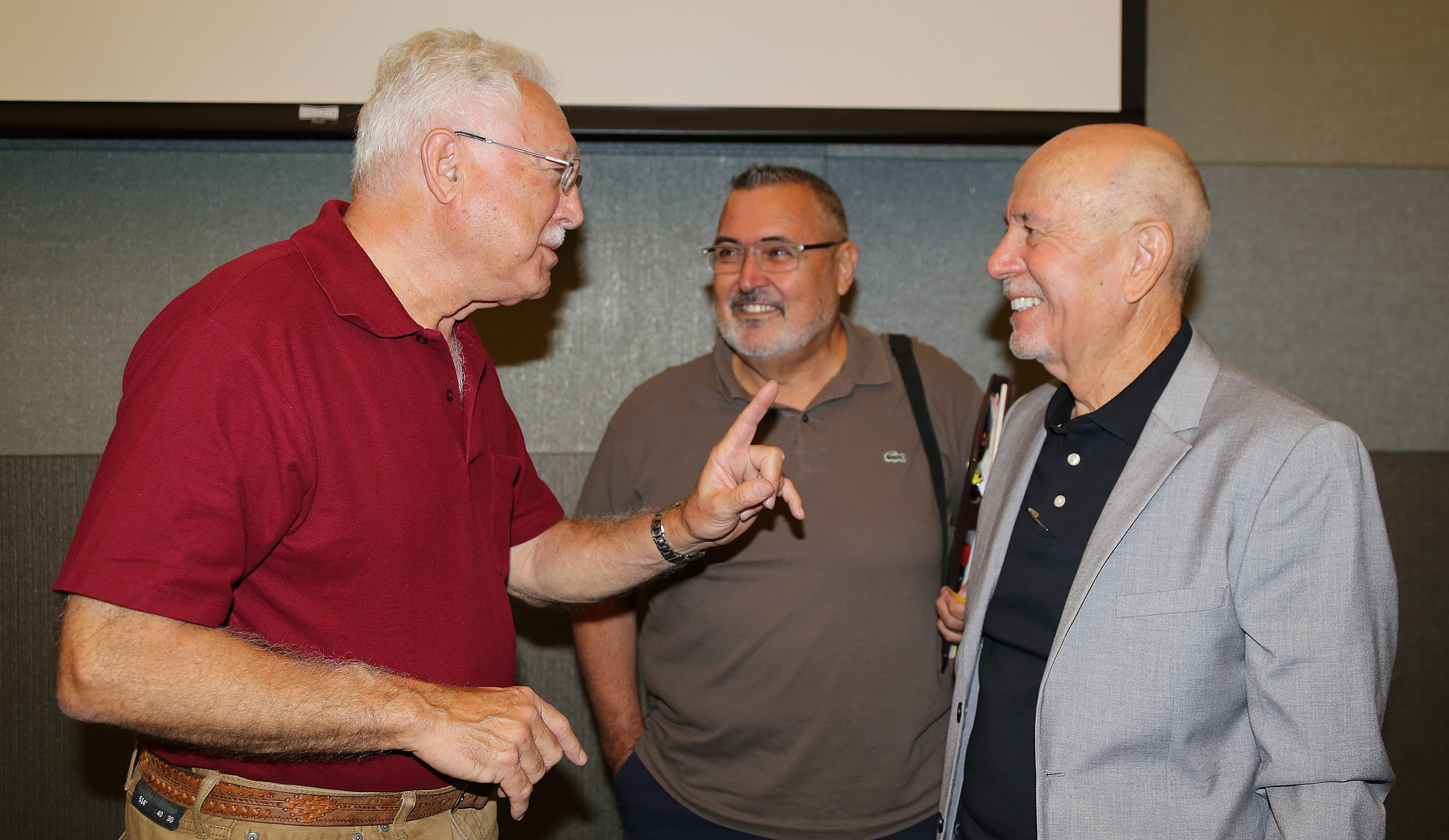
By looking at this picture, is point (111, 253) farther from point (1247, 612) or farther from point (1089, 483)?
point (1247, 612)

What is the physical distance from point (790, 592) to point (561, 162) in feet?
3.36

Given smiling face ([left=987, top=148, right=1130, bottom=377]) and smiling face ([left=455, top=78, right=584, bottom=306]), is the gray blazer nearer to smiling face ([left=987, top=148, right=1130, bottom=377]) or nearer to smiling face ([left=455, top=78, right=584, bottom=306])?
smiling face ([left=987, top=148, right=1130, bottom=377])

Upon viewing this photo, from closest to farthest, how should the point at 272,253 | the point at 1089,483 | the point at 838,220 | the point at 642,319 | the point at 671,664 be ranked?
the point at 272,253 → the point at 1089,483 → the point at 671,664 → the point at 838,220 → the point at 642,319

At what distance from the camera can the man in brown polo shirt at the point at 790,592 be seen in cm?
195

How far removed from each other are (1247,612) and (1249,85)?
2025 millimetres

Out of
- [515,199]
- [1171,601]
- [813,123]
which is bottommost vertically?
[1171,601]

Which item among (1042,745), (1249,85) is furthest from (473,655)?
(1249,85)

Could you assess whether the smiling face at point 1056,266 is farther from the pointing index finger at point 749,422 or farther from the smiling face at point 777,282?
the smiling face at point 777,282

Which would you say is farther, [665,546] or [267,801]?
[665,546]

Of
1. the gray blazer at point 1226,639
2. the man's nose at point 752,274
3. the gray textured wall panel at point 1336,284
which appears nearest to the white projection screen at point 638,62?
the man's nose at point 752,274

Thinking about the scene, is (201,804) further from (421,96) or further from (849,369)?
(849,369)

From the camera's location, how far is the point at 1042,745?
1.39m

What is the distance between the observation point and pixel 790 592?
201 cm

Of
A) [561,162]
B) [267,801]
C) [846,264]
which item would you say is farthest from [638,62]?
[267,801]
